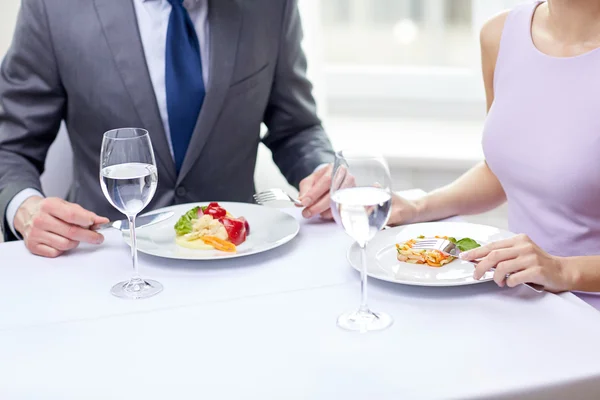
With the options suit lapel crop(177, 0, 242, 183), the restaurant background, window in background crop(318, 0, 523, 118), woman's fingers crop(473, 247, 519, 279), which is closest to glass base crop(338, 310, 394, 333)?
woman's fingers crop(473, 247, 519, 279)

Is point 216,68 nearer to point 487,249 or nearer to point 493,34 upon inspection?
point 493,34

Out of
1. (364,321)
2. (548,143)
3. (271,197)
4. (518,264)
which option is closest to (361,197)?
(364,321)

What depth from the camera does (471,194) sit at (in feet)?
5.34

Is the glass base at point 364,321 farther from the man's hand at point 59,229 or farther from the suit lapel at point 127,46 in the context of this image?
the suit lapel at point 127,46

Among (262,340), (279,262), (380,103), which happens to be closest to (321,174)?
(279,262)

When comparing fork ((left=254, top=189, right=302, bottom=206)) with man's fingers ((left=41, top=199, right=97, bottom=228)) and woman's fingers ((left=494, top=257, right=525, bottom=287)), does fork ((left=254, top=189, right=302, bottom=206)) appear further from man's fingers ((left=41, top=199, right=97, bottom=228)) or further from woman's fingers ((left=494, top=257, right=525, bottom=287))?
woman's fingers ((left=494, top=257, right=525, bottom=287))

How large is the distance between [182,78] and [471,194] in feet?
2.27

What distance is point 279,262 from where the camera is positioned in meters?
1.31

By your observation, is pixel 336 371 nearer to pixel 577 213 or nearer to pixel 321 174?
pixel 321 174

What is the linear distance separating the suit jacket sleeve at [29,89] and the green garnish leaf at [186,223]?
0.54m

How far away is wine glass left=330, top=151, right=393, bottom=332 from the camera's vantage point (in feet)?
3.34

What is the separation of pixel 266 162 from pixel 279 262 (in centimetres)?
151

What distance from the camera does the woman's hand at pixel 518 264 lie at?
1.13 m

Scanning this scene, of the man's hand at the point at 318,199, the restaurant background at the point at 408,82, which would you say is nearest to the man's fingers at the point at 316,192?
the man's hand at the point at 318,199
